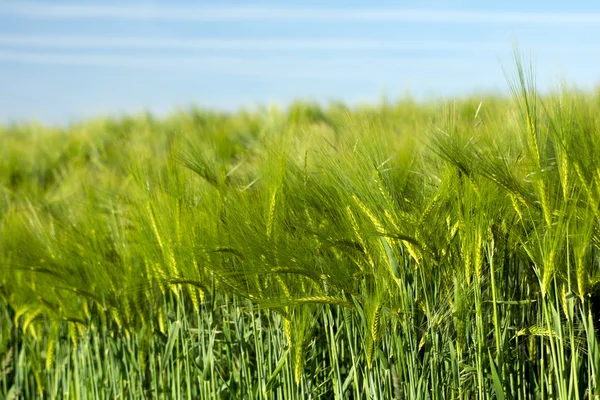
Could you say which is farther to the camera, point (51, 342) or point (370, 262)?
point (51, 342)

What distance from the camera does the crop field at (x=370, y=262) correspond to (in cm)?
154

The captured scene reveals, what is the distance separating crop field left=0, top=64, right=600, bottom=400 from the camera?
1.54 m

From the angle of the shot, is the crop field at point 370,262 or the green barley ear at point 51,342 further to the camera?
the green barley ear at point 51,342

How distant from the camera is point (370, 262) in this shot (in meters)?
1.64

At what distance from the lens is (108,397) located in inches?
95.9

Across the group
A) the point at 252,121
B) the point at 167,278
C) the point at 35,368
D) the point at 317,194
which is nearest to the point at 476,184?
the point at 317,194

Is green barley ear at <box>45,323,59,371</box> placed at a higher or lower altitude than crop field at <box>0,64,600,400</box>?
lower

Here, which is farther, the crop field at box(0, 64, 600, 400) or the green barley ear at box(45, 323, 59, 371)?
the green barley ear at box(45, 323, 59, 371)

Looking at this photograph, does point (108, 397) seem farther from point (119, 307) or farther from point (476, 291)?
point (476, 291)

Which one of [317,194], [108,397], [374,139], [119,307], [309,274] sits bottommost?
[108,397]

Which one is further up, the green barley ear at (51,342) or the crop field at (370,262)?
the crop field at (370,262)

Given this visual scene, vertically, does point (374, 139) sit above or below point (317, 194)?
above

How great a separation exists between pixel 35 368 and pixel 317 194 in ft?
4.99

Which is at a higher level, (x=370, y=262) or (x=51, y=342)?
(x=370, y=262)
